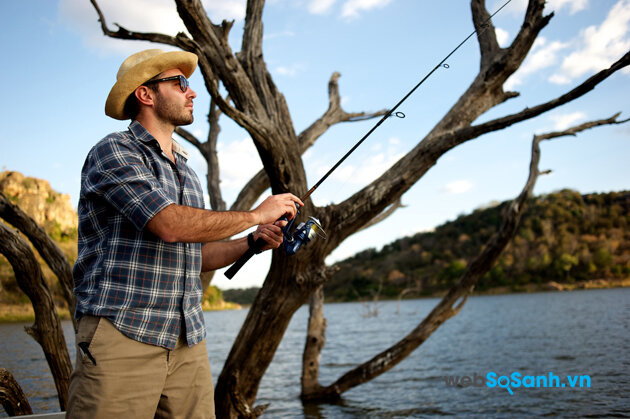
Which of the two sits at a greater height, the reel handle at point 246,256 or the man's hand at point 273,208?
the man's hand at point 273,208

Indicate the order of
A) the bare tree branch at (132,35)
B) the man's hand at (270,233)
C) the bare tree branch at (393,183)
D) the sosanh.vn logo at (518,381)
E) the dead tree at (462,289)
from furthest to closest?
the sosanh.vn logo at (518,381) → the dead tree at (462,289) → the bare tree branch at (132,35) → the bare tree branch at (393,183) → the man's hand at (270,233)

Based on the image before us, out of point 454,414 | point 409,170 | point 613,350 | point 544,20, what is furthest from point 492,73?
point 613,350

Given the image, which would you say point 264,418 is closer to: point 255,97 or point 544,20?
point 255,97

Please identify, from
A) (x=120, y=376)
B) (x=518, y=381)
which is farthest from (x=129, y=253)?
(x=518, y=381)

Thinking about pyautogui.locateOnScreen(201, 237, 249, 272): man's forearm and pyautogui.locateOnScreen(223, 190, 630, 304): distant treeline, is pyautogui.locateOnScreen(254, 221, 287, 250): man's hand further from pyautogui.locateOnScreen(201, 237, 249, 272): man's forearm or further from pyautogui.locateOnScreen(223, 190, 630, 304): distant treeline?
pyautogui.locateOnScreen(223, 190, 630, 304): distant treeline

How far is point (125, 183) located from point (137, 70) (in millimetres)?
636

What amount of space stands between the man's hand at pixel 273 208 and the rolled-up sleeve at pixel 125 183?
1.30 ft

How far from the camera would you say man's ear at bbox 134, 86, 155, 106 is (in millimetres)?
2309

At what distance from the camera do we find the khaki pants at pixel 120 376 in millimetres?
1854

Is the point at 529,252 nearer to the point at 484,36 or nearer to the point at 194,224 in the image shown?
the point at 484,36

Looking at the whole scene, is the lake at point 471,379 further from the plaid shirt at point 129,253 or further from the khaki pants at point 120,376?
the plaid shirt at point 129,253

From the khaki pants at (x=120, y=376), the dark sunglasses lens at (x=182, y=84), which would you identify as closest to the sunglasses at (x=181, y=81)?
the dark sunglasses lens at (x=182, y=84)

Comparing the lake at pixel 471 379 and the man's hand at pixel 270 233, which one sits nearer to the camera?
the man's hand at pixel 270 233

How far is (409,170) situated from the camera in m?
4.75
